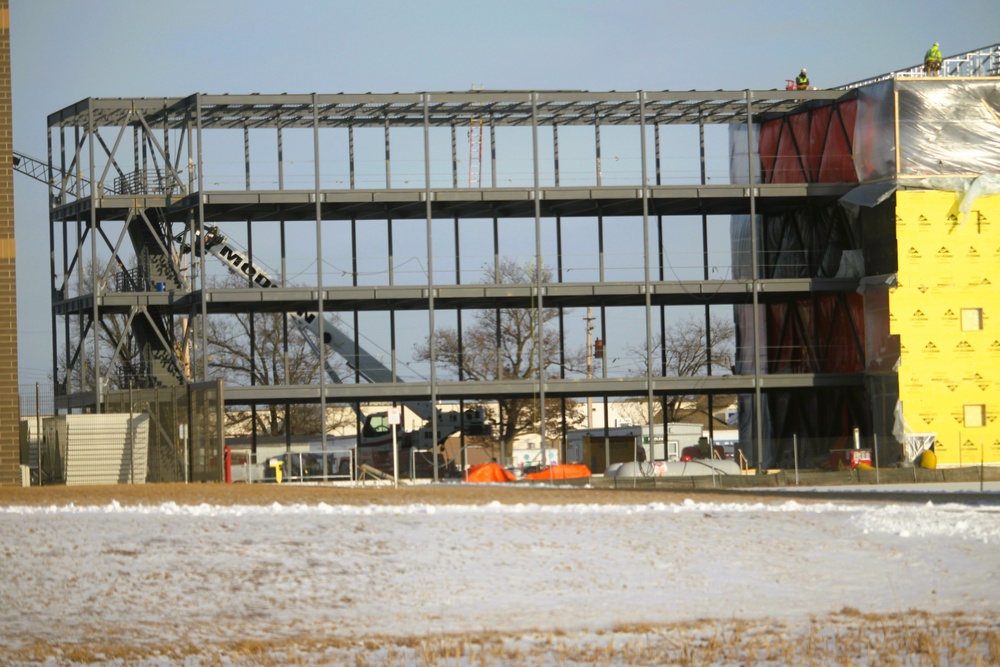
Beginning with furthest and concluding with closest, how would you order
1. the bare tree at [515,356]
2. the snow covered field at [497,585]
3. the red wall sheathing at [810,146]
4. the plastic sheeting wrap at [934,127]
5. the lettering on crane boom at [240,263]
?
the bare tree at [515,356] → the lettering on crane boom at [240,263] → the red wall sheathing at [810,146] → the plastic sheeting wrap at [934,127] → the snow covered field at [497,585]

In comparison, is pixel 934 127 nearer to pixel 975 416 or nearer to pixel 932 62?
pixel 932 62

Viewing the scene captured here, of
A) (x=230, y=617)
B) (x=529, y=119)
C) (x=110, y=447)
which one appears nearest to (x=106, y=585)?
(x=230, y=617)

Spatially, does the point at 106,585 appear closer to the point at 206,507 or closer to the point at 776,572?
the point at 206,507

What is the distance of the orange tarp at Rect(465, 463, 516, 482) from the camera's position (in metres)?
39.9

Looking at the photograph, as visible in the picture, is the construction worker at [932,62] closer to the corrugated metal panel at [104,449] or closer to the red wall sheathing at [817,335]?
the red wall sheathing at [817,335]

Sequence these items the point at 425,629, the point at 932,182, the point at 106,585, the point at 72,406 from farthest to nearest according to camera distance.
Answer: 1. the point at 72,406
2. the point at 932,182
3. the point at 106,585
4. the point at 425,629

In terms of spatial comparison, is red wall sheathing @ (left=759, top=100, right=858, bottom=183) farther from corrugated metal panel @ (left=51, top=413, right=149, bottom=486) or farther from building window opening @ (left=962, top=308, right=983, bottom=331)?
corrugated metal panel @ (left=51, top=413, right=149, bottom=486)

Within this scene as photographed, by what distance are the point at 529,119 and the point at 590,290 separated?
6148mm

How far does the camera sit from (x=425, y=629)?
1445cm

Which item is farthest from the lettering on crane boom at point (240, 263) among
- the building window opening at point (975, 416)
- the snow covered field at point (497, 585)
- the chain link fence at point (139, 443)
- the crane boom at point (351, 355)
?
the snow covered field at point (497, 585)

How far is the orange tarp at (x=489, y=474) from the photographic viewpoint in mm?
39938

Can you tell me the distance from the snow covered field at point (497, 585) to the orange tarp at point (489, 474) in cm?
1808

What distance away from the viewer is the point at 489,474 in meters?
40.2

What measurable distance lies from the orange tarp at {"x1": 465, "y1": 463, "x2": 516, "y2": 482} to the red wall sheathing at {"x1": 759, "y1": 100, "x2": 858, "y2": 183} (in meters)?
15.3
